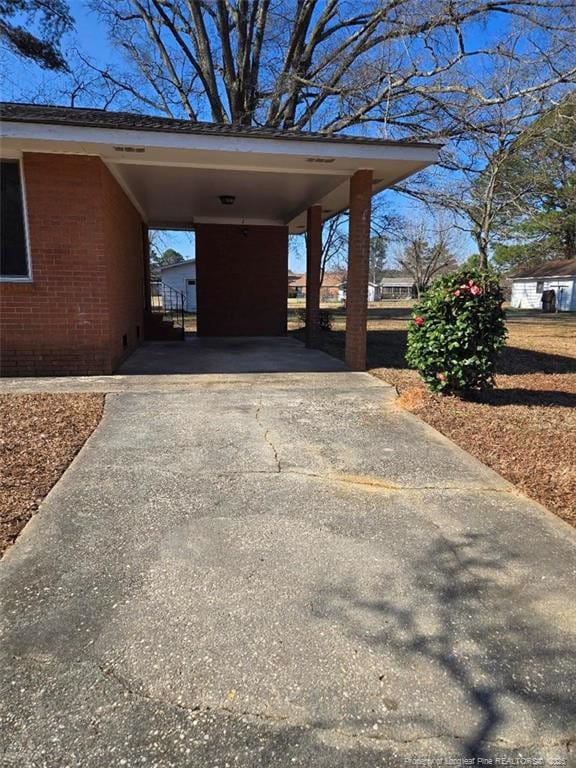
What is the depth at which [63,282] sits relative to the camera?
7.09 m

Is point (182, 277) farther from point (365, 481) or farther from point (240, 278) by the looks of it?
point (365, 481)

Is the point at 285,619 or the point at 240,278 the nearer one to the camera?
the point at 285,619

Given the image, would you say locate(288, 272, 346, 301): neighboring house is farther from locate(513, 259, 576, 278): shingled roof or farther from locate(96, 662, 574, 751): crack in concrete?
A: locate(96, 662, 574, 751): crack in concrete

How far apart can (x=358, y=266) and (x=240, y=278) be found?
20.7 ft

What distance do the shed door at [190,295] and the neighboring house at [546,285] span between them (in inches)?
1028

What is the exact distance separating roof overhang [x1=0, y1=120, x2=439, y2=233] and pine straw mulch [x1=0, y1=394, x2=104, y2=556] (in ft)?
10.9

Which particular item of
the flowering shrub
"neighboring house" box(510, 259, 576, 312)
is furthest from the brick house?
"neighboring house" box(510, 259, 576, 312)

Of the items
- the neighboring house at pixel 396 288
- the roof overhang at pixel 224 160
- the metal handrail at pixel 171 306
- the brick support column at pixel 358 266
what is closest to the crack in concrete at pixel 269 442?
the brick support column at pixel 358 266

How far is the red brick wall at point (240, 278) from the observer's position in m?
13.7

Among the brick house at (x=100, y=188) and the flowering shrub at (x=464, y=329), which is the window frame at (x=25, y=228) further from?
the flowering shrub at (x=464, y=329)

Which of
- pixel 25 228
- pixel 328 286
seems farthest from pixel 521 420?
pixel 328 286

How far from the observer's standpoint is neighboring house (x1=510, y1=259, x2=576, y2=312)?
1399 inches

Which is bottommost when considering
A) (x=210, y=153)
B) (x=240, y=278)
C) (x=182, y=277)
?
(x=240, y=278)

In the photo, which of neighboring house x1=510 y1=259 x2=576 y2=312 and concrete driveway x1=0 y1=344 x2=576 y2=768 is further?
neighboring house x1=510 y1=259 x2=576 y2=312
